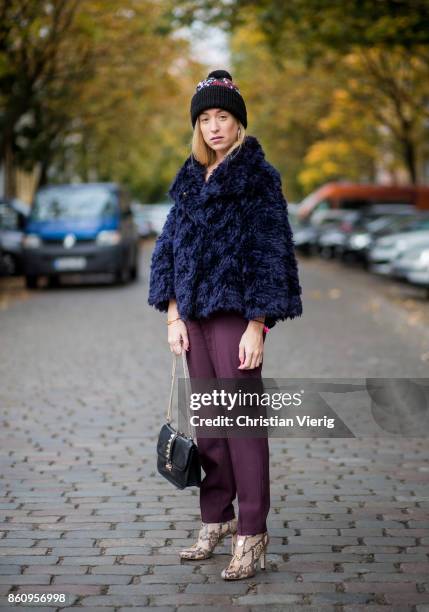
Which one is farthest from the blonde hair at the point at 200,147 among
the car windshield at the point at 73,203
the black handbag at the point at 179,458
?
the car windshield at the point at 73,203

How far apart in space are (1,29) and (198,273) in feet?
52.7

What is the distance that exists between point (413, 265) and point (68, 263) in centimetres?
635

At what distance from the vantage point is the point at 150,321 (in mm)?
14688

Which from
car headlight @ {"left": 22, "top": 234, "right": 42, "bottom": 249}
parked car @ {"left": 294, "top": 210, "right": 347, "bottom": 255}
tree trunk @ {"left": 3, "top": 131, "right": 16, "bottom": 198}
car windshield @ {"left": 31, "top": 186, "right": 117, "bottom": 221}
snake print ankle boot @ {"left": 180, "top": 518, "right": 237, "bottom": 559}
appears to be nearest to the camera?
snake print ankle boot @ {"left": 180, "top": 518, "right": 237, "bottom": 559}

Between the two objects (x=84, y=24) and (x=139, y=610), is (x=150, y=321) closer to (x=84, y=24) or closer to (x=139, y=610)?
(x=84, y=24)

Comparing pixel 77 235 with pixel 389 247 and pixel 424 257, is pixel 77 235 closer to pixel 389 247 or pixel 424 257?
pixel 424 257

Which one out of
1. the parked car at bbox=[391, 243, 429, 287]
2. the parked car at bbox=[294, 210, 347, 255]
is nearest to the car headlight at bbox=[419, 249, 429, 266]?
the parked car at bbox=[391, 243, 429, 287]

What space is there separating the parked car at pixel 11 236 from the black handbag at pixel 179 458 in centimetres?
1744

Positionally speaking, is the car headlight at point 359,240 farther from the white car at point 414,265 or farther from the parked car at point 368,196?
the white car at point 414,265

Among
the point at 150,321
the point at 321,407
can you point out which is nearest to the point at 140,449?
the point at 321,407

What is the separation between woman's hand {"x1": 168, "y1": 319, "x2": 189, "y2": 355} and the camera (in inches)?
168

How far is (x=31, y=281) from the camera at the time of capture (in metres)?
20.8

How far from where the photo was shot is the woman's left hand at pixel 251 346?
409 cm

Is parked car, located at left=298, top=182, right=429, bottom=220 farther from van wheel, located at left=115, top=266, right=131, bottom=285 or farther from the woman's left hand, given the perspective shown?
the woman's left hand
